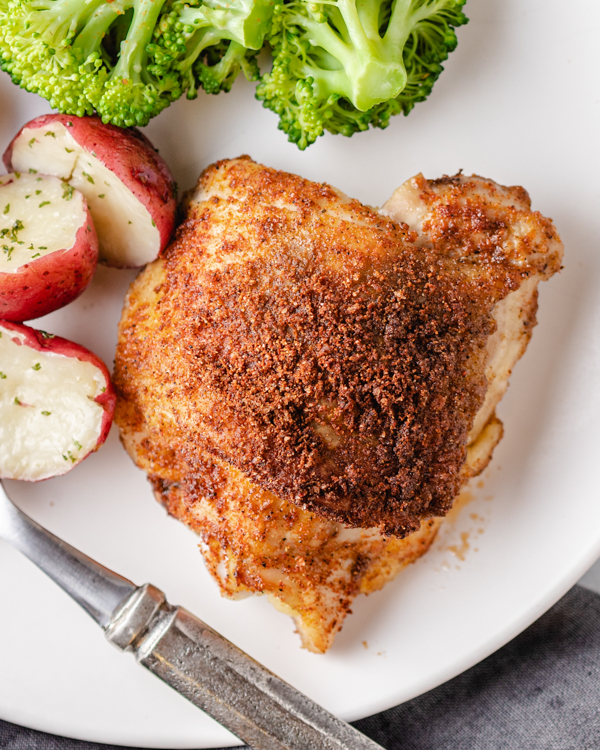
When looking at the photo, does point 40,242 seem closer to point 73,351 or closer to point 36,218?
point 36,218

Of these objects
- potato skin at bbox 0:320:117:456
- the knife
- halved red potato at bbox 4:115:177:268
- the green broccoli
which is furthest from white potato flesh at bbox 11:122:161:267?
the knife

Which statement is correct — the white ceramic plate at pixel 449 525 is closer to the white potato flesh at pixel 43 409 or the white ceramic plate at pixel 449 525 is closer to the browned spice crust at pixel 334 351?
the white potato flesh at pixel 43 409

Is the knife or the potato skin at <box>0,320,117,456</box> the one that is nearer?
the knife

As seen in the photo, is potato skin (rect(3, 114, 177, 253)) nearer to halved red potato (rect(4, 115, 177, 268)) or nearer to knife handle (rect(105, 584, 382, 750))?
halved red potato (rect(4, 115, 177, 268))

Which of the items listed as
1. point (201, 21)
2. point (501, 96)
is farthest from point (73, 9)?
point (501, 96)

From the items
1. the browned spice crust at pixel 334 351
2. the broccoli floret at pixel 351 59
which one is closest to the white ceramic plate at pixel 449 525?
the broccoli floret at pixel 351 59

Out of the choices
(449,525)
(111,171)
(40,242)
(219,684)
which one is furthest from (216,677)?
(111,171)
